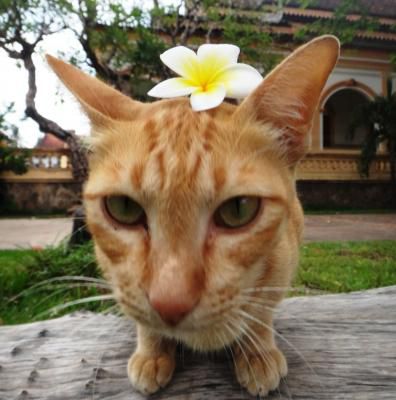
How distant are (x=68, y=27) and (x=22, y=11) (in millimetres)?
688

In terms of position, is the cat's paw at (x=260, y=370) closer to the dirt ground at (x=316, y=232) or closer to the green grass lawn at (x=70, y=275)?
the green grass lawn at (x=70, y=275)

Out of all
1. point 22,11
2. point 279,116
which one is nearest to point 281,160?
point 279,116

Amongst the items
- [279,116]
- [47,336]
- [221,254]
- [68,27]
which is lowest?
[47,336]

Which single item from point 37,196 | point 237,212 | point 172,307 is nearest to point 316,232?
point 237,212

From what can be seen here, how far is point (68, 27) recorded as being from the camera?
679 centimetres

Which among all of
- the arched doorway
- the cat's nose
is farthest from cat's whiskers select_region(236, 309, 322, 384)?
the arched doorway

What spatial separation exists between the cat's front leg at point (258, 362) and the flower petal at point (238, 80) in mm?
620

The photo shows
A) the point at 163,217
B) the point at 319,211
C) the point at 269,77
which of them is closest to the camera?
the point at 163,217

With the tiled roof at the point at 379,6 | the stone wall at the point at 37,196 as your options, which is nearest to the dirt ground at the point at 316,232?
the stone wall at the point at 37,196

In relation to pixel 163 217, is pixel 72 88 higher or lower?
higher

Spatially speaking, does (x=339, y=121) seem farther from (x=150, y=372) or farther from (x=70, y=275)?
(x=150, y=372)

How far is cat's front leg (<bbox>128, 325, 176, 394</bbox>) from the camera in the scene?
1140 millimetres

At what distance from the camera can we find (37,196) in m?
11.8

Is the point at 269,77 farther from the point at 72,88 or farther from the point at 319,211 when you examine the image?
the point at 319,211
